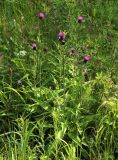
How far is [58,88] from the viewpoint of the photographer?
2832 millimetres

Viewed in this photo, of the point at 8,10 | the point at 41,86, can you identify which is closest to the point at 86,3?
the point at 8,10

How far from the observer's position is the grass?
2590 millimetres

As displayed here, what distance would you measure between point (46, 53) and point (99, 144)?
102cm

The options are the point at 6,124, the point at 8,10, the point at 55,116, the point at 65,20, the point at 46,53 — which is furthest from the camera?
the point at 8,10

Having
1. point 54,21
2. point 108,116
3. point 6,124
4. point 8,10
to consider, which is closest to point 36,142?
point 6,124

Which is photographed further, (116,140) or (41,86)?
(41,86)

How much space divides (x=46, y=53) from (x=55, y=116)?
960 mm

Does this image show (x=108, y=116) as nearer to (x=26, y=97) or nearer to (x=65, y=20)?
(x=26, y=97)

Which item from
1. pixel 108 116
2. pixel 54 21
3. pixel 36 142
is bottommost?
pixel 36 142

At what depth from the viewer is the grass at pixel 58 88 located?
102 inches

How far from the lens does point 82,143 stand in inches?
103

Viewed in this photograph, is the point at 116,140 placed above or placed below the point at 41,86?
below

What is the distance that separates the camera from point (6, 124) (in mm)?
2871

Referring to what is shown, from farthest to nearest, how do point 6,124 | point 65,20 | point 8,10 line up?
1. point 8,10
2. point 65,20
3. point 6,124
